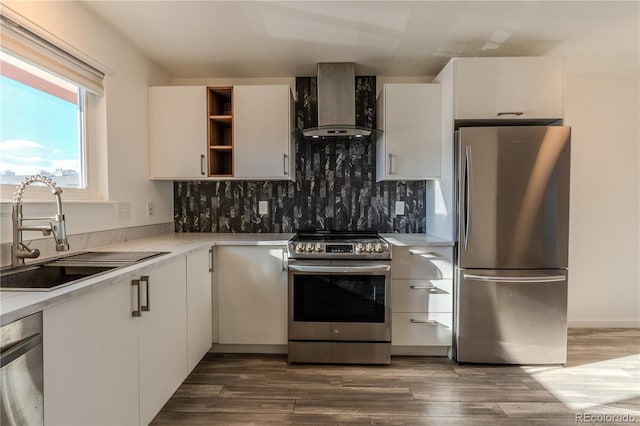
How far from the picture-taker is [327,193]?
2.96 metres

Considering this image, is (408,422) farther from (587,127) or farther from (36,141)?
(587,127)

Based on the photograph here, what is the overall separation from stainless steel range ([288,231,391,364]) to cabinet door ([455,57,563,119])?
1.18 m

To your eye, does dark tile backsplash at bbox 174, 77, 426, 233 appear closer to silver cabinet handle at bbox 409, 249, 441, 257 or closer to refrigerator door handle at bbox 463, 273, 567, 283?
silver cabinet handle at bbox 409, 249, 441, 257

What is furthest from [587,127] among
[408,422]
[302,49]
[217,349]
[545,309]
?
[217,349]

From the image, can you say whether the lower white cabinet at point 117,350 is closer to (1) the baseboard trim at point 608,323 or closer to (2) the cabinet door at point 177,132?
(2) the cabinet door at point 177,132

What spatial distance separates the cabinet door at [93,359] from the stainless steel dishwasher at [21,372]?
27mm

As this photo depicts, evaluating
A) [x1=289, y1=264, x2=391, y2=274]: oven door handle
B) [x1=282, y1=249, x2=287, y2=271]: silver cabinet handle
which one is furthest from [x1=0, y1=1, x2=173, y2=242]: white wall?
[x1=289, y1=264, x2=391, y2=274]: oven door handle

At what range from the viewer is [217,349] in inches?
96.6

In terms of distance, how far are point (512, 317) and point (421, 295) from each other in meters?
0.60

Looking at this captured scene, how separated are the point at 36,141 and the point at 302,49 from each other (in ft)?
5.62

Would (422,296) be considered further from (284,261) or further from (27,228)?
(27,228)

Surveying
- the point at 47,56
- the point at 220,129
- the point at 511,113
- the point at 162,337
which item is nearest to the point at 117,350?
the point at 162,337

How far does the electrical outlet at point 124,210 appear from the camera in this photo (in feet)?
7.25

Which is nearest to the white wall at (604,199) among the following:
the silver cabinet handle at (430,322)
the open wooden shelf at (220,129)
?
the silver cabinet handle at (430,322)
